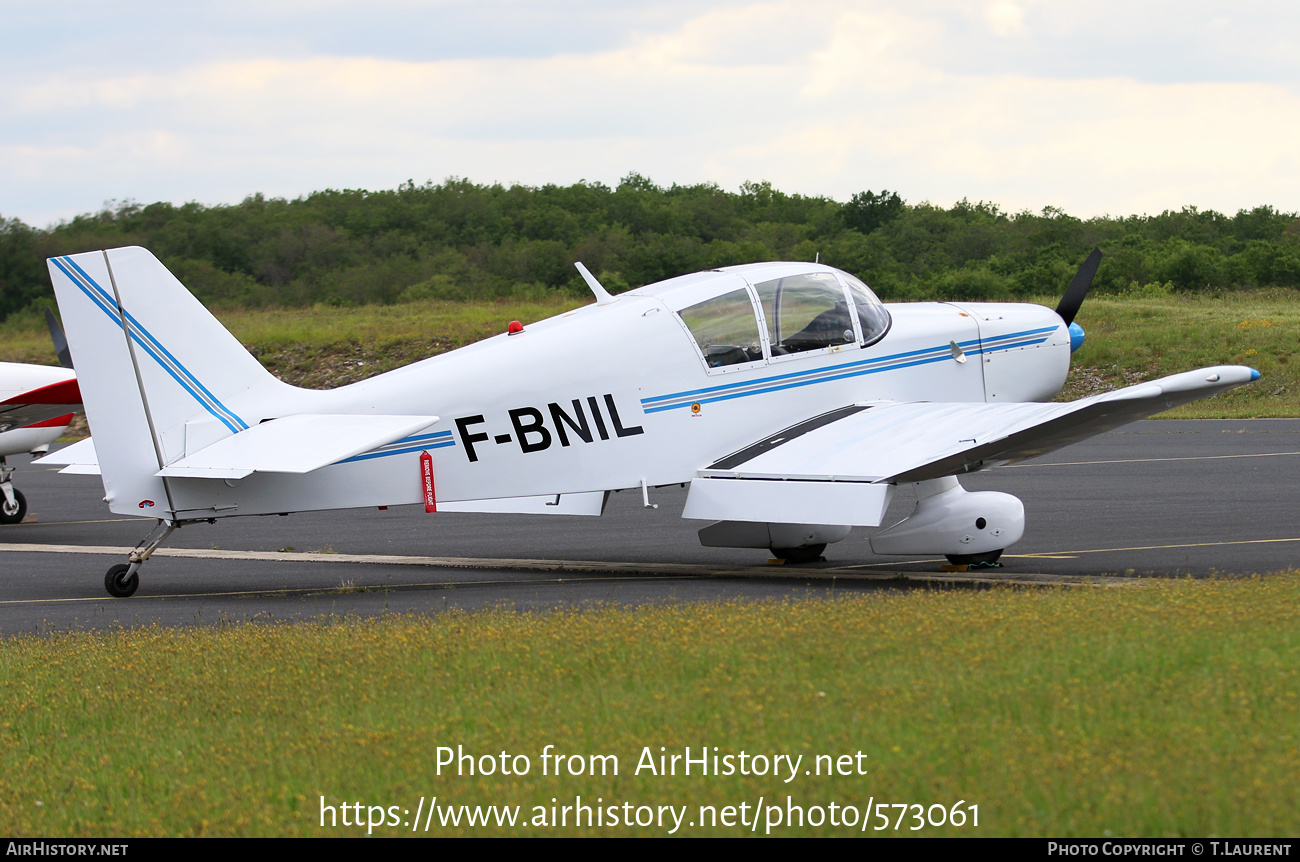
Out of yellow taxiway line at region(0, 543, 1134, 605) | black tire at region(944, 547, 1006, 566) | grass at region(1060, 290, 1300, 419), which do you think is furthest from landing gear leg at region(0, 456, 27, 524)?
grass at region(1060, 290, 1300, 419)

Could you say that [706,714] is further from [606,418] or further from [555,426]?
[606,418]

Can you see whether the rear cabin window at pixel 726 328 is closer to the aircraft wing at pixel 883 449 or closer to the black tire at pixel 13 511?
the aircraft wing at pixel 883 449

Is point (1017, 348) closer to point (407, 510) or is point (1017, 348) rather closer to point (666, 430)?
point (666, 430)

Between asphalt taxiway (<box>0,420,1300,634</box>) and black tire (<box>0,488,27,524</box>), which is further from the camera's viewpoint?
black tire (<box>0,488,27,524</box>)

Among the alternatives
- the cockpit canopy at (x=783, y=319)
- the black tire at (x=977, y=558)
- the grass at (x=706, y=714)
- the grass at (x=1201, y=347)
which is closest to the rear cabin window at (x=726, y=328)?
the cockpit canopy at (x=783, y=319)

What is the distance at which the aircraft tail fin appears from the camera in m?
10.4

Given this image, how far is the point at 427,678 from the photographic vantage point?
6.77 meters

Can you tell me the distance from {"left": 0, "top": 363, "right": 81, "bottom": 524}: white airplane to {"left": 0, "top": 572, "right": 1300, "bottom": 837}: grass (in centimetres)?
954

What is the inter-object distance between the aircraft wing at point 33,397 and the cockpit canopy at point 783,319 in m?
9.55

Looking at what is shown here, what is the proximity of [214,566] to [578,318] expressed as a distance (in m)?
4.95

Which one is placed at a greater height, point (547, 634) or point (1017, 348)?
point (1017, 348)

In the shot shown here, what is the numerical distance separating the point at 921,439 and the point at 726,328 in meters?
2.05

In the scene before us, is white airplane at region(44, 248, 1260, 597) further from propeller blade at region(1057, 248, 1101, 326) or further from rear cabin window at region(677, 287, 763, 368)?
propeller blade at region(1057, 248, 1101, 326)

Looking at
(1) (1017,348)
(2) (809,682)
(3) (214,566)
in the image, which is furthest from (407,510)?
(2) (809,682)
